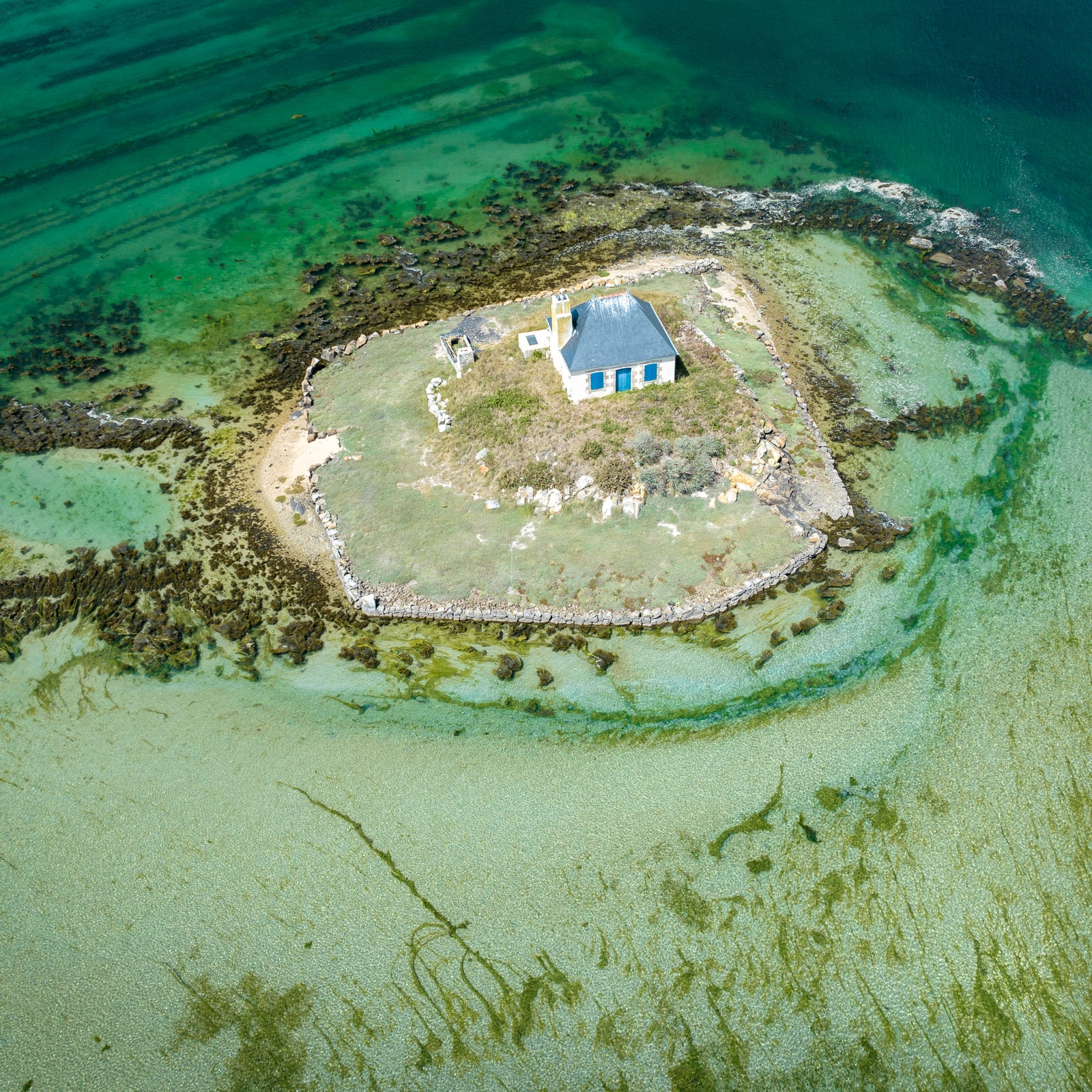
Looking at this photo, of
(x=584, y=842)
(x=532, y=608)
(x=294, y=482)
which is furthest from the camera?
(x=294, y=482)

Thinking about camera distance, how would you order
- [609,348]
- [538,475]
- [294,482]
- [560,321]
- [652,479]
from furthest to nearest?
[294,482] → [609,348] → [560,321] → [538,475] → [652,479]

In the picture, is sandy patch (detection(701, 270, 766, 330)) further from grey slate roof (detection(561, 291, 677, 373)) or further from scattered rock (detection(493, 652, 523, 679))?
scattered rock (detection(493, 652, 523, 679))

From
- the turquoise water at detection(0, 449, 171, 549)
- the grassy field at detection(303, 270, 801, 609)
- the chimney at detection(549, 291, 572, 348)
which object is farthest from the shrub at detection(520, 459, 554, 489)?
the turquoise water at detection(0, 449, 171, 549)

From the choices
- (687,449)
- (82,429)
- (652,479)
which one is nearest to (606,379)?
(687,449)

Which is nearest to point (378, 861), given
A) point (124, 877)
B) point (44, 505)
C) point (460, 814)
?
point (460, 814)

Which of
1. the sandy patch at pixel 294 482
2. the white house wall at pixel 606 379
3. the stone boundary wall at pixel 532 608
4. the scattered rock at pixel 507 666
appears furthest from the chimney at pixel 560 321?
the scattered rock at pixel 507 666

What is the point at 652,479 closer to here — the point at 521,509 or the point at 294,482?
the point at 521,509
